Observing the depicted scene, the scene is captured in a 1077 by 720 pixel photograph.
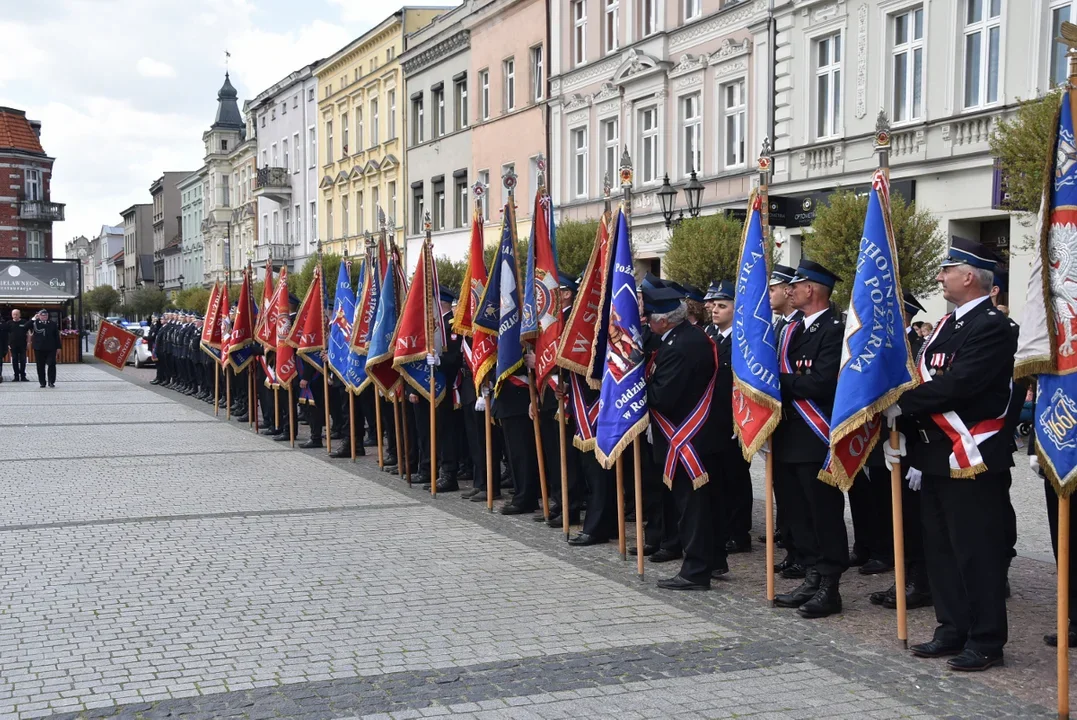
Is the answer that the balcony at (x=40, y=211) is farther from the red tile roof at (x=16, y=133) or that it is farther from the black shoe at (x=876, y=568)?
the black shoe at (x=876, y=568)

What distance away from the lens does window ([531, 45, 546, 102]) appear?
32531mm

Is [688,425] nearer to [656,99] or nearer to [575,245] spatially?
[575,245]

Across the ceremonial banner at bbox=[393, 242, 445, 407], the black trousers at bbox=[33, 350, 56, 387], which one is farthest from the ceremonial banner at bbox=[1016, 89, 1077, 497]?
the black trousers at bbox=[33, 350, 56, 387]

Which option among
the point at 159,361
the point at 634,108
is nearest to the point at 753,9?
the point at 634,108

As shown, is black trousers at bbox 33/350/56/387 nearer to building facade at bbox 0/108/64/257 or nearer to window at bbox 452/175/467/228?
window at bbox 452/175/467/228

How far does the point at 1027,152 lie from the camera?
12797mm

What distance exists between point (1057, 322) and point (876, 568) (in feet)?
10.3

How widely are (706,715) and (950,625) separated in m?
1.64

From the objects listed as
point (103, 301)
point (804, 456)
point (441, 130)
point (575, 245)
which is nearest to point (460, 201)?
point (441, 130)

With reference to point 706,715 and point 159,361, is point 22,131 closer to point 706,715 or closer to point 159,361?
point 159,361

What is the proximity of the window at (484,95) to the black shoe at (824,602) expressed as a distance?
3052cm

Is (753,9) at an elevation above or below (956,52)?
above

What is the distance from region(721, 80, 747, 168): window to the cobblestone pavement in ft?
48.1

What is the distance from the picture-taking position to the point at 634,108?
27.2 metres
